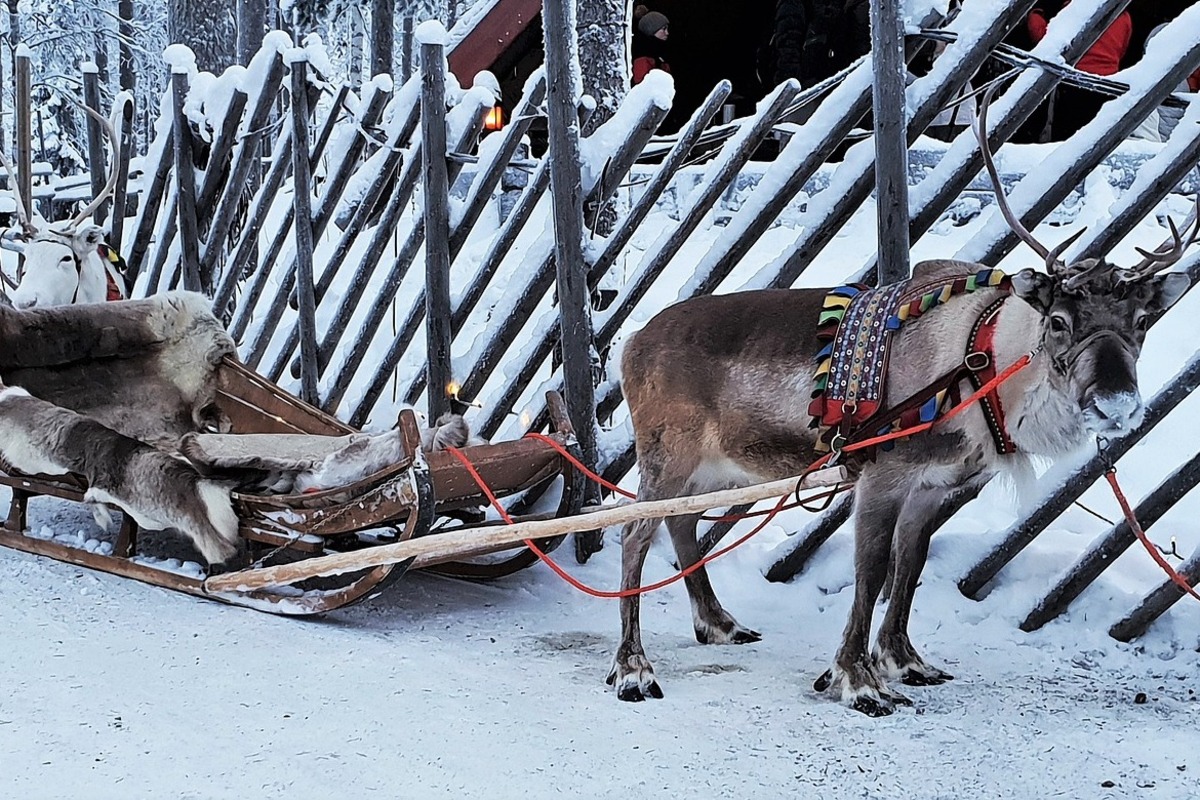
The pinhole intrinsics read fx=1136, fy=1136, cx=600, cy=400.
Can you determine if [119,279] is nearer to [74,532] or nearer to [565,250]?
[74,532]

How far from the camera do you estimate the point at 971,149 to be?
3803mm

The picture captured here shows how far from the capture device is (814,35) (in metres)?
8.95

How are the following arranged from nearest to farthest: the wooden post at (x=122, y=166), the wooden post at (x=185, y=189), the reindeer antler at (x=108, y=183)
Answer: the reindeer antler at (x=108, y=183), the wooden post at (x=185, y=189), the wooden post at (x=122, y=166)

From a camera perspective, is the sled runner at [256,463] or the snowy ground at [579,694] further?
the sled runner at [256,463]

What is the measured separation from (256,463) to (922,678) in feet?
7.70

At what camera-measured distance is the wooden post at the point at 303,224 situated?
232 inches

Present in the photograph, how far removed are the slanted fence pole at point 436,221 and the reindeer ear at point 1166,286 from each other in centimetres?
296

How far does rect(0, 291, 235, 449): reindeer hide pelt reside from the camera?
4910 millimetres

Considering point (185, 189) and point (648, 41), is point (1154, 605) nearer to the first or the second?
point (185, 189)

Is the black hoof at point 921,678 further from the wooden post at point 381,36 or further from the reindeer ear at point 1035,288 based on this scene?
the wooden post at point 381,36

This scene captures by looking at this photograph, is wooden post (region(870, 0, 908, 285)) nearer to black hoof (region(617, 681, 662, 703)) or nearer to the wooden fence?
the wooden fence

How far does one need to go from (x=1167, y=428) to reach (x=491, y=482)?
11.0 feet

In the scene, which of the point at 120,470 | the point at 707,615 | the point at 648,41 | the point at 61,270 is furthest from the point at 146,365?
the point at 648,41

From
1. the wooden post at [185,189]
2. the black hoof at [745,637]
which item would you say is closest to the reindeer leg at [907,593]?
the black hoof at [745,637]
